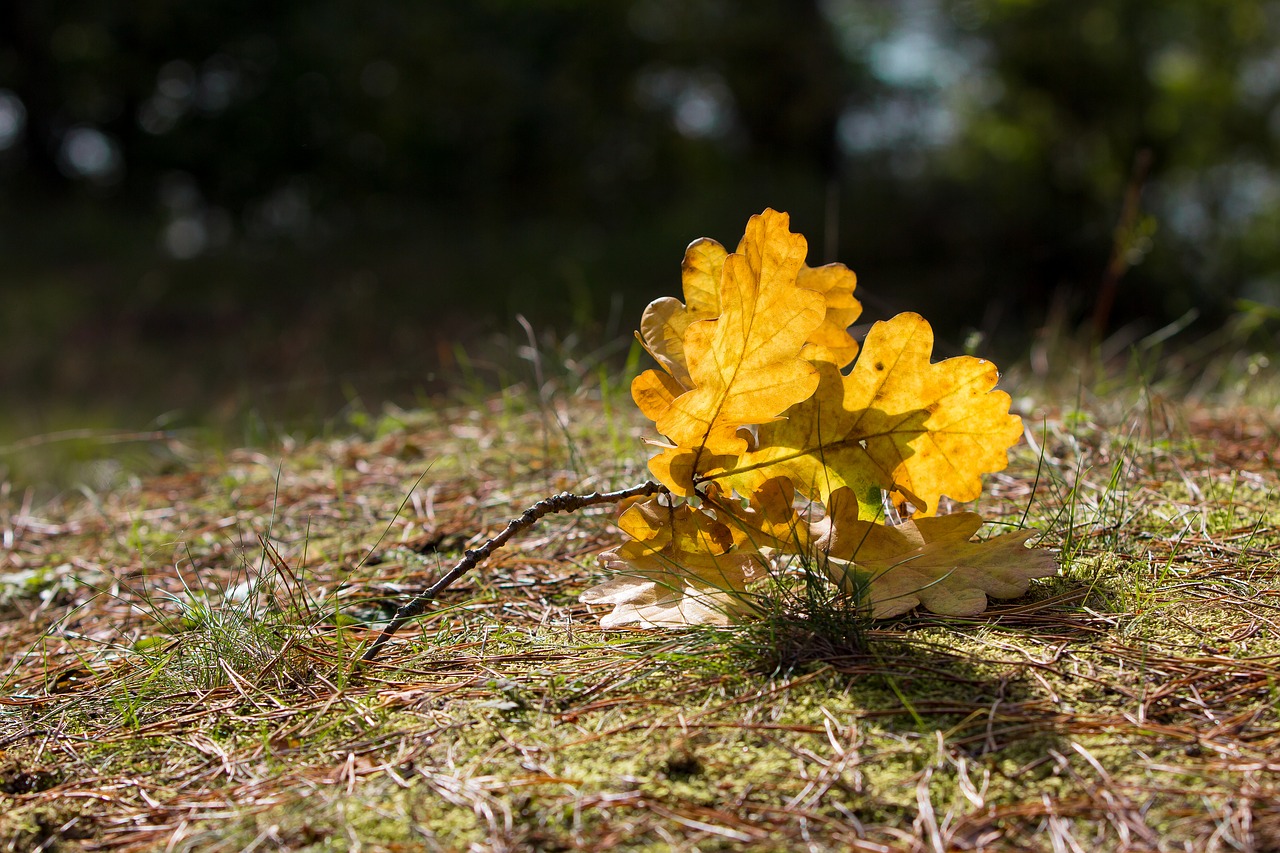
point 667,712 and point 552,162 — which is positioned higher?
point 667,712

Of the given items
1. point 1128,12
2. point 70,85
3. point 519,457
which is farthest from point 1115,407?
point 70,85

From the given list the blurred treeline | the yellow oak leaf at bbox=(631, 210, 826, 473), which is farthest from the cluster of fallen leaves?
the blurred treeline

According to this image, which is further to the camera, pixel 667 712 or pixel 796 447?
pixel 796 447

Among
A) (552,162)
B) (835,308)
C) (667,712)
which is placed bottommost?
(552,162)

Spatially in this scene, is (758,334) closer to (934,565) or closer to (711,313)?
(711,313)

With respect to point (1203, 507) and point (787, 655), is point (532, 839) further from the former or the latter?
point (1203, 507)

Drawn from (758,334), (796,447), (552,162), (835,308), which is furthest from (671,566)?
(552,162)

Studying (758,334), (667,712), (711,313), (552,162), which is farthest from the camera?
(552,162)
